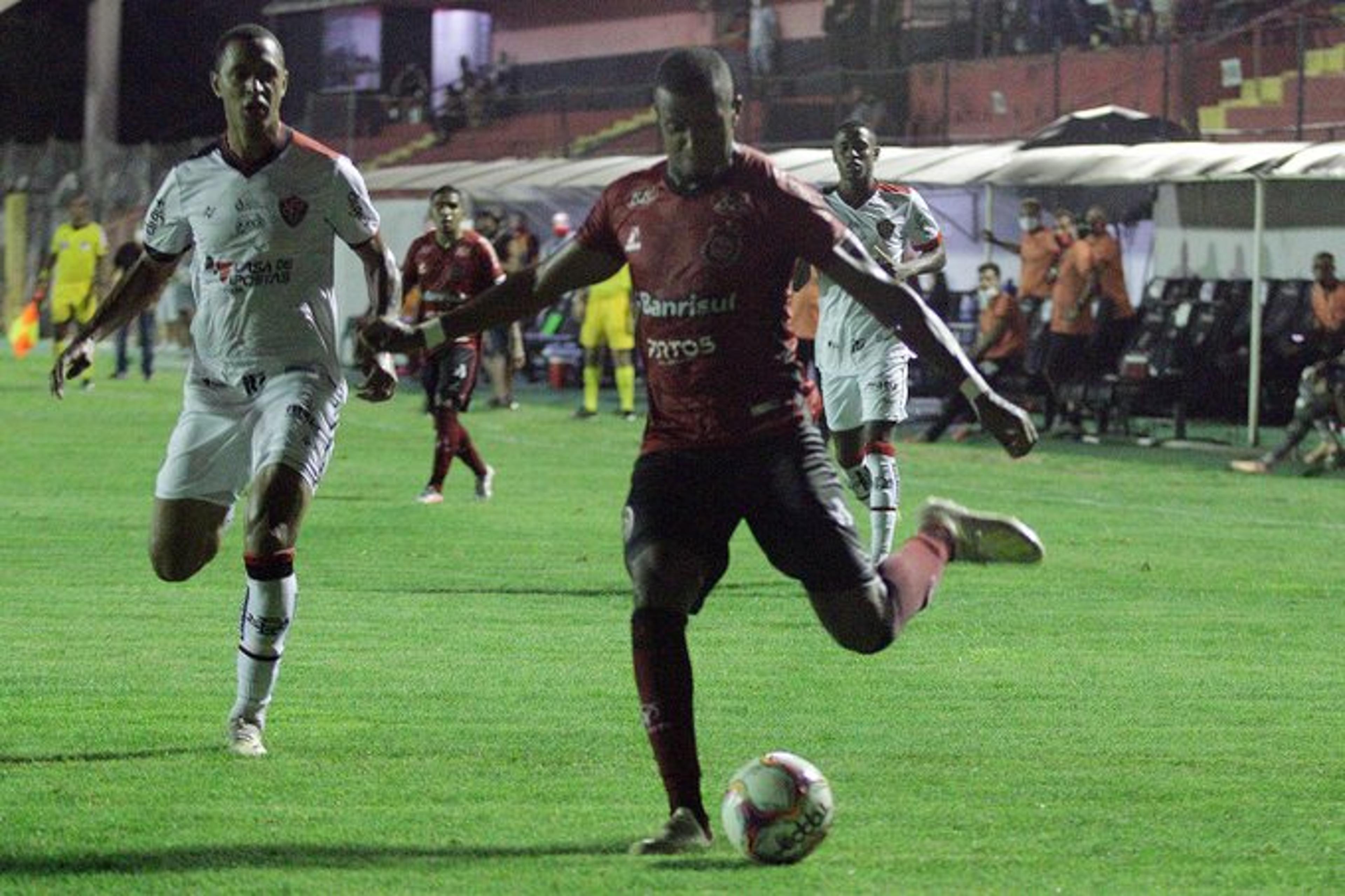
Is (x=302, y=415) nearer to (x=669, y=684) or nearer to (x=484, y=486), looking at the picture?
(x=669, y=684)

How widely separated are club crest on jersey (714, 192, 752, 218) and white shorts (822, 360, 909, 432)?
7125 millimetres

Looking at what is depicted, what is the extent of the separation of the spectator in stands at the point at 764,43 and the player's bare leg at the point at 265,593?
33.6m

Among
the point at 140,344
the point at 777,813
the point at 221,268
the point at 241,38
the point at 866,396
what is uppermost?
the point at 241,38

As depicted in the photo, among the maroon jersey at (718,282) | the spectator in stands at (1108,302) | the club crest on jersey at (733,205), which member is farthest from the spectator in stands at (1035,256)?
the club crest on jersey at (733,205)

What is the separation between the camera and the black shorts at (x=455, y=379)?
19.0 m

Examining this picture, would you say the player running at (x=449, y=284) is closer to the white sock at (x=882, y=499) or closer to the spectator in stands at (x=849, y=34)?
the white sock at (x=882, y=499)

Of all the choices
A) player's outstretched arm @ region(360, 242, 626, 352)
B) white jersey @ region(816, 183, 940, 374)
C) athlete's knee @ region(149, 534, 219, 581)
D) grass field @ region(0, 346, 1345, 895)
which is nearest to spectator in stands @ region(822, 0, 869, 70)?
grass field @ region(0, 346, 1345, 895)

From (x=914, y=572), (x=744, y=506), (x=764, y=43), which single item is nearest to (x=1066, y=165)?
(x=764, y=43)

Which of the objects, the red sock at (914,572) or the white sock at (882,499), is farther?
the white sock at (882,499)

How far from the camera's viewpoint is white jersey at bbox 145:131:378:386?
891cm

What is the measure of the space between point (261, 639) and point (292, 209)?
1.40 meters

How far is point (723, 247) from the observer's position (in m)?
7.10

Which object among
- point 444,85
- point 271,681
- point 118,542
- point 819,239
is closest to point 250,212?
point 271,681

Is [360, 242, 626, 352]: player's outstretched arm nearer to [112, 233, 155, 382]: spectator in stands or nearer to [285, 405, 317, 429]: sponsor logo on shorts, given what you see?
[285, 405, 317, 429]: sponsor logo on shorts
